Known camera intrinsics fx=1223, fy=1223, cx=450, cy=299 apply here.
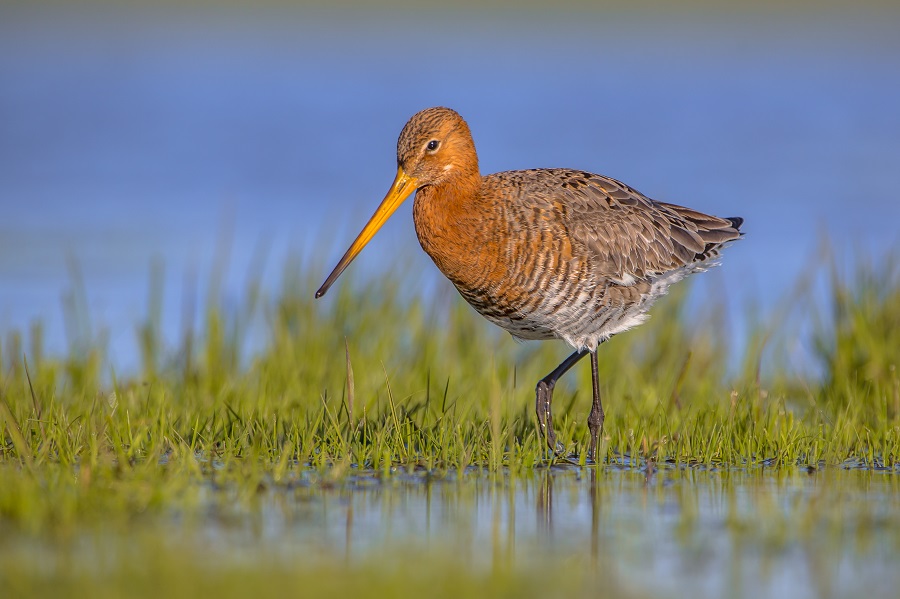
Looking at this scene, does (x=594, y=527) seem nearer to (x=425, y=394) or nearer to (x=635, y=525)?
(x=635, y=525)

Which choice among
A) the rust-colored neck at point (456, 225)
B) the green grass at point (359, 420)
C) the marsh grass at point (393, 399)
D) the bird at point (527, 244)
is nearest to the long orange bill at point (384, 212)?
the bird at point (527, 244)

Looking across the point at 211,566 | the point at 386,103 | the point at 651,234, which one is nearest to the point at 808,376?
the point at 651,234

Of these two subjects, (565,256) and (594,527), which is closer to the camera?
(594,527)

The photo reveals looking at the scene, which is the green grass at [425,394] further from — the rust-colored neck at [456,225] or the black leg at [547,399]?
the rust-colored neck at [456,225]

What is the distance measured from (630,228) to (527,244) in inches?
36.9

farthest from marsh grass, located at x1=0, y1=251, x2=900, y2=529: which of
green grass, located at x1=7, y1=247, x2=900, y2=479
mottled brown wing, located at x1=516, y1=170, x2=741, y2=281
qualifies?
mottled brown wing, located at x1=516, y1=170, x2=741, y2=281

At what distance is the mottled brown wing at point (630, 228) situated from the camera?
24.3ft

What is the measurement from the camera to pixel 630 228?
7695mm

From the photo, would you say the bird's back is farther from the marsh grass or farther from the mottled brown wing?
the marsh grass

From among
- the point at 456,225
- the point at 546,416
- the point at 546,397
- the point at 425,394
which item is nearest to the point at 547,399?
the point at 546,397

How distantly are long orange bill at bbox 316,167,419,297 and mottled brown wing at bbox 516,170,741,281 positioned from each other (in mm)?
916

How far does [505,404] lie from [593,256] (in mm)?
1033

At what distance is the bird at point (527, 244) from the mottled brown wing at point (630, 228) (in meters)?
0.01

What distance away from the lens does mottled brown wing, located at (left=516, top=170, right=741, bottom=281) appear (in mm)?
7398
